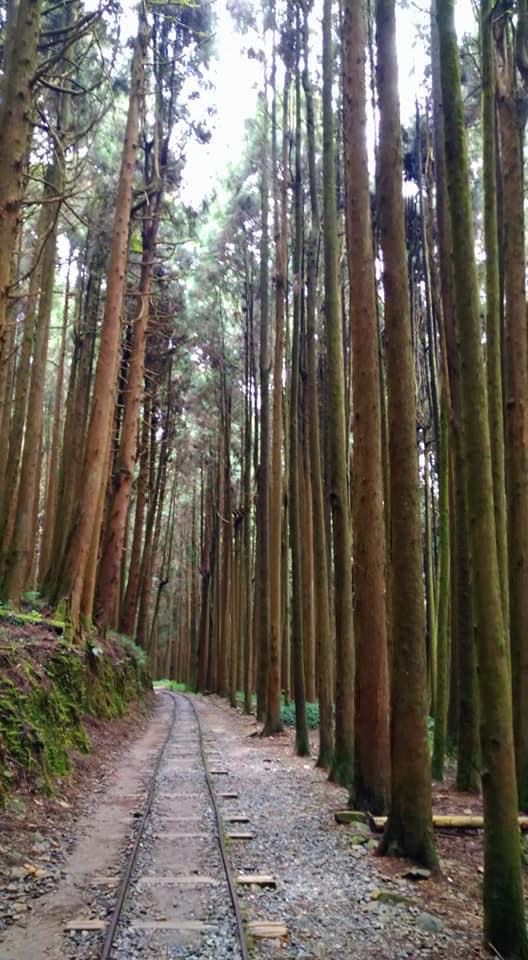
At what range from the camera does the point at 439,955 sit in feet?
13.6

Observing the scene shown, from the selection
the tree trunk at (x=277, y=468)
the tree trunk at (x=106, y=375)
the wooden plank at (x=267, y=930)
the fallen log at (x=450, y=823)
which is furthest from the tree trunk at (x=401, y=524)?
the tree trunk at (x=277, y=468)

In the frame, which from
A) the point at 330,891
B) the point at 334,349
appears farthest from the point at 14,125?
the point at 330,891

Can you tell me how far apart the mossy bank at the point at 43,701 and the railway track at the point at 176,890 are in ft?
3.94

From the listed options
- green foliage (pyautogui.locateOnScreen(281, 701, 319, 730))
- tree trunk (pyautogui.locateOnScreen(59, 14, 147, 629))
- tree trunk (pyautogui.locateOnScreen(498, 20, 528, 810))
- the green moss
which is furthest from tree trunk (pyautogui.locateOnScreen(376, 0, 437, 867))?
green foliage (pyautogui.locateOnScreen(281, 701, 319, 730))

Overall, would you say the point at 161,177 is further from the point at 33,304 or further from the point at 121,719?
the point at 121,719

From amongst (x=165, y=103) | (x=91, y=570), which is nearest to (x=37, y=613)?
(x=91, y=570)

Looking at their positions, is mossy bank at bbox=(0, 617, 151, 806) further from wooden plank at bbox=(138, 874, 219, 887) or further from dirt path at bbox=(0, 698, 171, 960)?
wooden plank at bbox=(138, 874, 219, 887)

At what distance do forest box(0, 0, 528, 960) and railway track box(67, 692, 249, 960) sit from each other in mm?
1475

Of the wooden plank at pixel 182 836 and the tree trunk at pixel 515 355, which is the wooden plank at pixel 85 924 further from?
the tree trunk at pixel 515 355

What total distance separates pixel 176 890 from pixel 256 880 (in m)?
0.58

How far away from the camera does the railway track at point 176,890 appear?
4066 millimetres

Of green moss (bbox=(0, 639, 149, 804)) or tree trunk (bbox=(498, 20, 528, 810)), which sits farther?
tree trunk (bbox=(498, 20, 528, 810))

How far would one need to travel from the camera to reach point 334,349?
31.9ft

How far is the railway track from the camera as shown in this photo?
4066 millimetres
